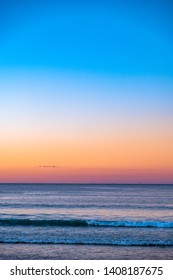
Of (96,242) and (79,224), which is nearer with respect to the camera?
(96,242)

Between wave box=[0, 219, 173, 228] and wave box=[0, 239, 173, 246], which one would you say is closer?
wave box=[0, 239, 173, 246]

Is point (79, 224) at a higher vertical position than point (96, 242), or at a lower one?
higher

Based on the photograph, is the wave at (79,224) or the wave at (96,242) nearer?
the wave at (96,242)

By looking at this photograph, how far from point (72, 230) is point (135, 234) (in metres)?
3.92

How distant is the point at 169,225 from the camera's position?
26.5m

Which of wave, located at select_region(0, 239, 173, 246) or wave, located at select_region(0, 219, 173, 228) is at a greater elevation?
wave, located at select_region(0, 219, 173, 228)

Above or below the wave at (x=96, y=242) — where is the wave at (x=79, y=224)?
above
